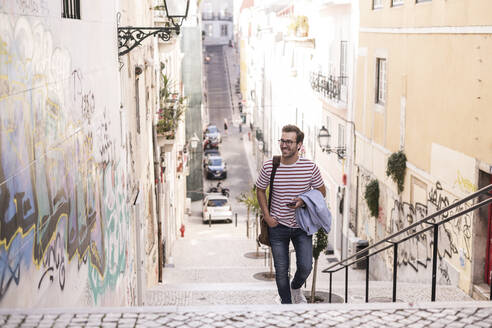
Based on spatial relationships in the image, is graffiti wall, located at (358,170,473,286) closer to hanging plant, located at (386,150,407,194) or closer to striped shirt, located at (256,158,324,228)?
hanging plant, located at (386,150,407,194)

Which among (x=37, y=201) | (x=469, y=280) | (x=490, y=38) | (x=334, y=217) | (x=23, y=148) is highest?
(x=490, y=38)

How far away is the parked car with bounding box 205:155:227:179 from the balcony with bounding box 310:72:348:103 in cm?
1939

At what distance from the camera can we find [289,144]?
21.5 ft

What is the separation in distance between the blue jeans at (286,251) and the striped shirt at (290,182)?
0.32ft

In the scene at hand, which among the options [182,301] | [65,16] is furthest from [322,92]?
[65,16]

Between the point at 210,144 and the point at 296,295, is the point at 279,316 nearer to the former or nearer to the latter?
the point at 296,295

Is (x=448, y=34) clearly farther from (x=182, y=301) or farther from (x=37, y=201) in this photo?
(x=37, y=201)

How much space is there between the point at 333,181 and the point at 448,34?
11.4m

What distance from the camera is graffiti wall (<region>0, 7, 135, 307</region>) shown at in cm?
461

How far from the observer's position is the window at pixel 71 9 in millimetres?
6863

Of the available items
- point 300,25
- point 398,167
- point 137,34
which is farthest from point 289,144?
point 300,25

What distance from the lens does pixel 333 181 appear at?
23156 mm

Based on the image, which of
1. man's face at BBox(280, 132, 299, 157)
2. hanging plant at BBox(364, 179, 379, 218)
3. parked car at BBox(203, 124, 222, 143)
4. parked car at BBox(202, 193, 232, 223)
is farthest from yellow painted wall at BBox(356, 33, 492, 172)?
parked car at BBox(203, 124, 222, 143)

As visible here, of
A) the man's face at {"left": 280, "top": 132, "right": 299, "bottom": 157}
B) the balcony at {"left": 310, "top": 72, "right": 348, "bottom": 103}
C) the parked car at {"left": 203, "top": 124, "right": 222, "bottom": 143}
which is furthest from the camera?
the parked car at {"left": 203, "top": 124, "right": 222, "bottom": 143}
